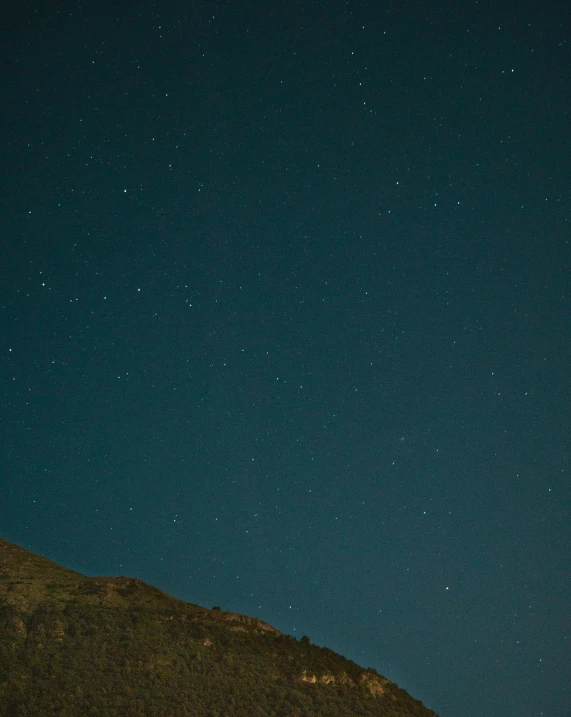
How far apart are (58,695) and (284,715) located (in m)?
7.98

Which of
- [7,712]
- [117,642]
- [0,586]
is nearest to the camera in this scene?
[7,712]

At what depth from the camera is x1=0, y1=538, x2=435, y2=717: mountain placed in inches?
933

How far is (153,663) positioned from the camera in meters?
26.2

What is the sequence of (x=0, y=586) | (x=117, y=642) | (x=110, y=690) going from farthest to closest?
(x=0, y=586) → (x=117, y=642) → (x=110, y=690)

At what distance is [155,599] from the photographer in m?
32.2

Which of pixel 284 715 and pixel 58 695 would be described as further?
pixel 284 715

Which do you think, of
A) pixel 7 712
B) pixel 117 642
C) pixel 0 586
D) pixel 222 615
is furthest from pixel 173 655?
pixel 0 586

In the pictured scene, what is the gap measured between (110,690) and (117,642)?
10.1 feet

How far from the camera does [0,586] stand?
30469 millimetres

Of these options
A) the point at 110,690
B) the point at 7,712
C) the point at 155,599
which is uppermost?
the point at 155,599

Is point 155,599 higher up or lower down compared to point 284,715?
higher up

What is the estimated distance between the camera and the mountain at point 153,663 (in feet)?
77.7

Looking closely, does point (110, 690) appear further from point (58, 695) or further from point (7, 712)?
point (7, 712)

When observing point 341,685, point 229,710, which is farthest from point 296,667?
point 229,710
